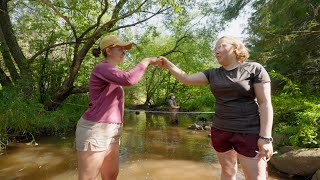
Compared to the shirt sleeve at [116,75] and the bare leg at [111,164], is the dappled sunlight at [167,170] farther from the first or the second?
the shirt sleeve at [116,75]

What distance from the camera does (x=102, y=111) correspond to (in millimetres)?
2258

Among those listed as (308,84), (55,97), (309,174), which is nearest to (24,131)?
(55,97)

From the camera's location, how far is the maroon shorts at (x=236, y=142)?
2.04 meters

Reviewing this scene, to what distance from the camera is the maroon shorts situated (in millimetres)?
2041

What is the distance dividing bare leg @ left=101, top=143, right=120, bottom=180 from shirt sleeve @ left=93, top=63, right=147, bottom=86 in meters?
0.61

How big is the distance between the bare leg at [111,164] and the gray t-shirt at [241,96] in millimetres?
982

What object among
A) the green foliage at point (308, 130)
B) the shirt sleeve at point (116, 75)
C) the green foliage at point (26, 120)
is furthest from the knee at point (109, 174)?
the green foliage at point (26, 120)

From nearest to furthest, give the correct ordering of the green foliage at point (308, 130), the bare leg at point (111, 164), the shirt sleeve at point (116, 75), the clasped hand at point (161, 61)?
the shirt sleeve at point (116, 75) < the bare leg at point (111, 164) < the clasped hand at point (161, 61) < the green foliage at point (308, 130)

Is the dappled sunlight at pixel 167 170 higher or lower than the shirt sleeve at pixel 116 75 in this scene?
lower

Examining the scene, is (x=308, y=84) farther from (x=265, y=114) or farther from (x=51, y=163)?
(x=51, y=163)

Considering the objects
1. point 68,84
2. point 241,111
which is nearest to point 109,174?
point 241,111

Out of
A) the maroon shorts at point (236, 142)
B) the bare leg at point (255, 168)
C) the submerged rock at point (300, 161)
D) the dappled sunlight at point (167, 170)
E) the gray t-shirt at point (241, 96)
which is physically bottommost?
the dappled sunlight at point (167, 170)

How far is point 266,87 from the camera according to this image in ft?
6.58

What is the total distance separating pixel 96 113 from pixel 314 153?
3311mm
